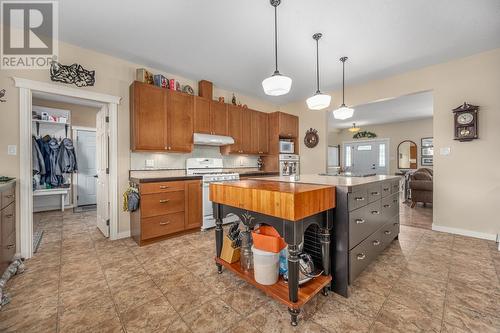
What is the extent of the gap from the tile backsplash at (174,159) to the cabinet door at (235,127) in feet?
1.16

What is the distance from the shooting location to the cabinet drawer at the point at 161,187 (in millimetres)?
2830

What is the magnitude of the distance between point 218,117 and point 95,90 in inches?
74.8

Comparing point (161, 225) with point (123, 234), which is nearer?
point (161, 225)

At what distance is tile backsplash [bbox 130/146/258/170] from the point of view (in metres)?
3.33

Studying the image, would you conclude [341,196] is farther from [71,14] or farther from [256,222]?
[71,14]

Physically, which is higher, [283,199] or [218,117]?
[218,117]

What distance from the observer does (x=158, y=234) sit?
2.94 m

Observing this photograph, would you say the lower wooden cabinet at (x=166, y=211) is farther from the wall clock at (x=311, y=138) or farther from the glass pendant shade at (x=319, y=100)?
the wall clock at (x=311, y=138)

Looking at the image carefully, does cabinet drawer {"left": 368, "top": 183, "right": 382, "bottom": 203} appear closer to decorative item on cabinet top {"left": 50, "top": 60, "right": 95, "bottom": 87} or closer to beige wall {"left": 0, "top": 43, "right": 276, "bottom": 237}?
beige wall {"left": 0, "top": 43, "right": 276, "bottom": 237}

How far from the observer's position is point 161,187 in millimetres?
2971

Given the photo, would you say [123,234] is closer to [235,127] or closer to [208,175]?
[208,175]

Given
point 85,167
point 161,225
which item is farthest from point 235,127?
point 85,167

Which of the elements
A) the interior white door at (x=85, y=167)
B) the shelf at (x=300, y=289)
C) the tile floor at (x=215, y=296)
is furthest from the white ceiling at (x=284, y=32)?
the interior white door at (x=85, y=167)

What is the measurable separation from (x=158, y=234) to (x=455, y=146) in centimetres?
463
